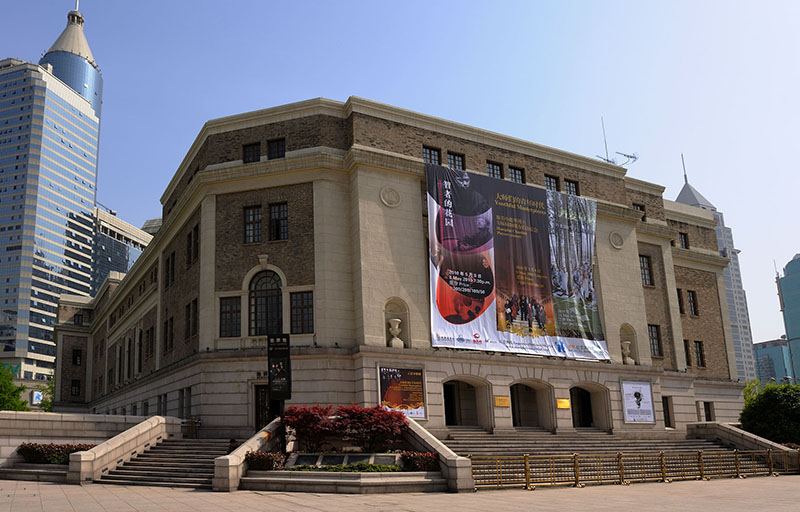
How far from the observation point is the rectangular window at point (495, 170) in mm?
38094

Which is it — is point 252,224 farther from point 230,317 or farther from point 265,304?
point 230,317

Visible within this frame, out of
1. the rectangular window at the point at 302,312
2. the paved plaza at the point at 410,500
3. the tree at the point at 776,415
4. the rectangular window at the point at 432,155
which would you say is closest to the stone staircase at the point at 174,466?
the paved plaza at the point at 410,500

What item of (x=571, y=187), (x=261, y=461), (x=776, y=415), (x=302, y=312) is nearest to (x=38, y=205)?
(x=302, y=312)

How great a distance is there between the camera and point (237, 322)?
3316 centimetres

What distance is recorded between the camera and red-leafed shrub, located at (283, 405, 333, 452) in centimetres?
2561

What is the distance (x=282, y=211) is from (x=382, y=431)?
13.2 m

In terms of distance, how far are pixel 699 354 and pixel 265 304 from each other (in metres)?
31.0

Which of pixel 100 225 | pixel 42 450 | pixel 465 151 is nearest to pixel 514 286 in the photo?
pixel 465 151

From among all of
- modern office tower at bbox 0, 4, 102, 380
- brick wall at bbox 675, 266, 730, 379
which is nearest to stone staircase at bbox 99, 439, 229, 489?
brick wall at bbox 675, 266, 730, 379

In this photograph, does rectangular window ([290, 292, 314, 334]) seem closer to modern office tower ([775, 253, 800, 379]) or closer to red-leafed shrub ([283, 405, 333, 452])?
red-leafed shrub ([283, 405, 333, 452])

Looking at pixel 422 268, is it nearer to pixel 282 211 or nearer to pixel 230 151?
pixel 282 211

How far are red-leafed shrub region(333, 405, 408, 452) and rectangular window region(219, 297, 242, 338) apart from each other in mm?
8966

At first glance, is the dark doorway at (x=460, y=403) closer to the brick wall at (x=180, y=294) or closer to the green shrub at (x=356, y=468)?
the green shrub at (x=356, y=468)

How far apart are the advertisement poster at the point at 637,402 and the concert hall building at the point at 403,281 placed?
0.31ft
